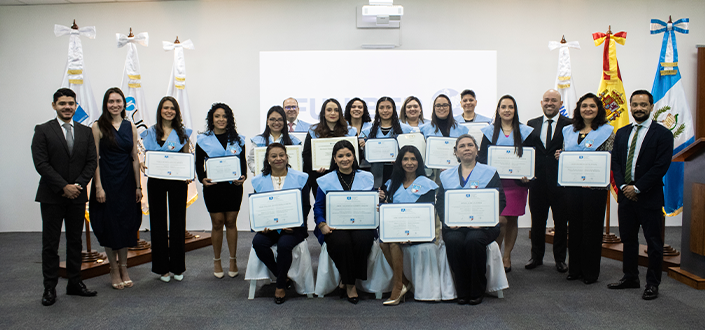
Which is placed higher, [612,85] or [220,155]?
[612,85]

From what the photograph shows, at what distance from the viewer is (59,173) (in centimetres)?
331

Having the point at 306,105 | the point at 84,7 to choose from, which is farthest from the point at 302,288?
the point at 84,7

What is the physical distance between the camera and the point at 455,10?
6410 mm

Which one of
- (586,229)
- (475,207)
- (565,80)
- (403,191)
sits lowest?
(586,229)

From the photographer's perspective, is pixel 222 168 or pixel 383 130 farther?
pixel 383 130

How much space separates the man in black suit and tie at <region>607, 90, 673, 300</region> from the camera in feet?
11.0

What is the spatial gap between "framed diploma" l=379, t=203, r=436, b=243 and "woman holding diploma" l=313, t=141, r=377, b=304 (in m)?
0.21

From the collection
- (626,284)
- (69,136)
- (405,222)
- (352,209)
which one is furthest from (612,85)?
(69,136)

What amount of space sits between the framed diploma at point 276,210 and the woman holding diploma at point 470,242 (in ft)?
3.78

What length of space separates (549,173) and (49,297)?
4.40m

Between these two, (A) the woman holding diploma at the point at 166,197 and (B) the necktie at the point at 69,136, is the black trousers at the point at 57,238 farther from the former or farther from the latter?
(A) the woman holding diploma at the point at 166,197

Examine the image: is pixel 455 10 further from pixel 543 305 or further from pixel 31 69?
pixel 31 69

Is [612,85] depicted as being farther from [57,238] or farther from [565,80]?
[57,238]

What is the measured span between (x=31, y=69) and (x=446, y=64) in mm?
6224
